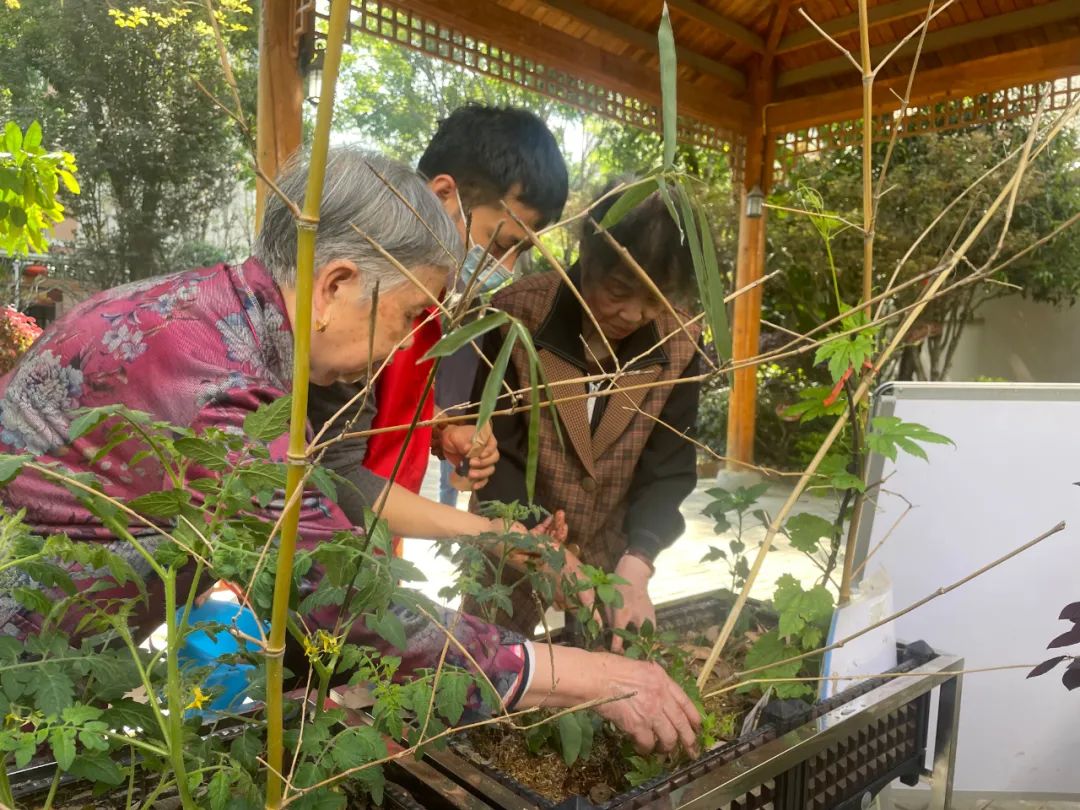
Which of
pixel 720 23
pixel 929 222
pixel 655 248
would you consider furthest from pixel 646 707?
pixel 929 222

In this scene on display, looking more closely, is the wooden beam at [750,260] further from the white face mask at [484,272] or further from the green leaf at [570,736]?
the green leaf at [570,736]

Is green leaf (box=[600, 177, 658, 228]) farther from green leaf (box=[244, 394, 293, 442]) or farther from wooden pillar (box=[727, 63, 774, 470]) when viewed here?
wooden pillar (box=[727, 63, 774, 470])

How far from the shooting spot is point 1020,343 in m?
9.53

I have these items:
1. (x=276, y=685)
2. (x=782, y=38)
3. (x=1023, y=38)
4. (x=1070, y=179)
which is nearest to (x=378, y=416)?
(x=276, y=685)

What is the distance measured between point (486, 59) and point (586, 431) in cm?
313

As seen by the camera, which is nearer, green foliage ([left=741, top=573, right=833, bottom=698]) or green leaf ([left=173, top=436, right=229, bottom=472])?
green leaf ([left=173, top=436, right=229, bottom=472])

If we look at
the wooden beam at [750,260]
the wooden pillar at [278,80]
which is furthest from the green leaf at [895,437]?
the wooden beam at [750,260]

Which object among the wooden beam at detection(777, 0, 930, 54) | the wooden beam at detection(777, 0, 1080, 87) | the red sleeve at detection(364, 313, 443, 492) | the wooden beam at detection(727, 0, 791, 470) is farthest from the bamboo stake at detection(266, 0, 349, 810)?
the wooden beam at detection(727, 0, 791, 470)

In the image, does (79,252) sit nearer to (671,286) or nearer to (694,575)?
(671,286)

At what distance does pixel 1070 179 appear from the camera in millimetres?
8406

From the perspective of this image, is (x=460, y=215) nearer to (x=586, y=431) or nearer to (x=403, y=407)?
(x=403, y=407)

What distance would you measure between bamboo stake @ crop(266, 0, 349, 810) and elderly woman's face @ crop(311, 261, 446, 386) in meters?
0.50

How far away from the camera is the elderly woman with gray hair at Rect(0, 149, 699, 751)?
0.96 metres

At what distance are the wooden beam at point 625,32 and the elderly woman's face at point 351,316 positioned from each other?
11.2 feet
